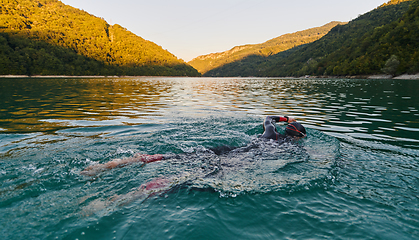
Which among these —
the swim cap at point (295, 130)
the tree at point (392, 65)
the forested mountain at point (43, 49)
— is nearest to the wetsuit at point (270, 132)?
the swim cap at point (295, 130)

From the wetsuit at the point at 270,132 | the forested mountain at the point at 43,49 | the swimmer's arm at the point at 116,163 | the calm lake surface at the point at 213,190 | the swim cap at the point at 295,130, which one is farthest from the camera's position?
the forested mountain at the point at 43,49

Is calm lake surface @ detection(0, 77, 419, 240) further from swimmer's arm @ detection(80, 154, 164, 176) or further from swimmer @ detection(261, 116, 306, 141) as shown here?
→ swimmer @ detection(261, 116, 306, 141)

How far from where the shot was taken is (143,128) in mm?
10523

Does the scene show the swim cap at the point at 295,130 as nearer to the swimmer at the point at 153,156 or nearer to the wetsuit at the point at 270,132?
the swimmer at the point at 153,156

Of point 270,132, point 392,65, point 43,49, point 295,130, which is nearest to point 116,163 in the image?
point 270,132

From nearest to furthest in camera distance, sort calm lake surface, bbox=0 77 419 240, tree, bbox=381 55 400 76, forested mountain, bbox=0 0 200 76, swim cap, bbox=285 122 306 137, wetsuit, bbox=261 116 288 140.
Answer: calm lake surface, bbox=0 77 419 240 → wetsuit, bbox=261 116 288 140 → swim cap, bbox=285 122 306 137 → tree, bbox=381 55 400 76 → forested mountain, bbox=0 0 200 76

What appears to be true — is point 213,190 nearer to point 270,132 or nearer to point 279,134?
point 270,132

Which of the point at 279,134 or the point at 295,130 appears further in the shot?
the point at 295,130

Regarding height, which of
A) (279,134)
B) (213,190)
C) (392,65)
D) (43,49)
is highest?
(43,49)

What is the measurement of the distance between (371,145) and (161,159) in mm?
7709

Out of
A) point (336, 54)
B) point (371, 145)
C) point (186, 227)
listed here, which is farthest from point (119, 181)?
point (336, 54)

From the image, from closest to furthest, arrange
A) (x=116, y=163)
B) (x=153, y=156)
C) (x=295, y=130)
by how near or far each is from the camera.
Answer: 1. (x=116, y=163)
2. (x=153, y=156)
3. (x=295, y=130)

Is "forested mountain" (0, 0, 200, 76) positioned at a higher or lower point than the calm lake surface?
higher

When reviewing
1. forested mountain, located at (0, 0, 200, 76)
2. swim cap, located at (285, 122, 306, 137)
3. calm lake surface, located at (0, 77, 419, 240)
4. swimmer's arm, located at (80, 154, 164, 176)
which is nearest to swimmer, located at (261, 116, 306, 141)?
swim cap, located at (285, 122, 306, 137)
